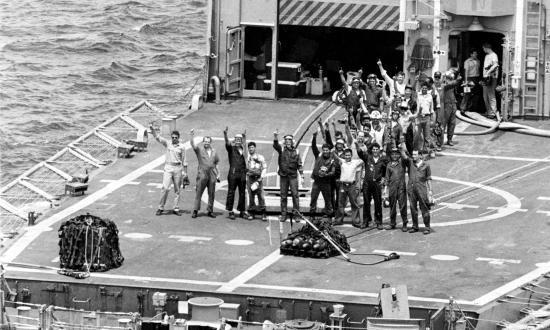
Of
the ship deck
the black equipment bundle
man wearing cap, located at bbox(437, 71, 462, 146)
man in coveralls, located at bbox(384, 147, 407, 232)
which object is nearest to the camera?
the ship deck

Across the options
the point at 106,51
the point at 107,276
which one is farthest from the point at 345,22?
the point at 106,51

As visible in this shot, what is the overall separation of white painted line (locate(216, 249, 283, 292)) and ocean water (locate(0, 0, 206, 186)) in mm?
20099

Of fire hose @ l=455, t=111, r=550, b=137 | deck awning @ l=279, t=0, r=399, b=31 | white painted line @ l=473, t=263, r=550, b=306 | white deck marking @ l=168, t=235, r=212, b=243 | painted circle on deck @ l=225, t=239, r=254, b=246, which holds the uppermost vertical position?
deck awning @ l=279, t=0, r=399, b=31

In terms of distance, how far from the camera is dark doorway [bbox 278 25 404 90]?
168 feet

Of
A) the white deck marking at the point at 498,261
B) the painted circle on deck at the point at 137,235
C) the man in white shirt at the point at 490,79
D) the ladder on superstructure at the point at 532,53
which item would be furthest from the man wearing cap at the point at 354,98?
the white deck marking at the point at 498,261

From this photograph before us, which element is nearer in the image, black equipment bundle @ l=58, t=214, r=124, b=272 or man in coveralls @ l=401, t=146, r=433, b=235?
black equipment bundle @ l=58, t=214, r=124, b=272

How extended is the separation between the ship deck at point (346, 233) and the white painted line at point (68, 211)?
4 centimetres

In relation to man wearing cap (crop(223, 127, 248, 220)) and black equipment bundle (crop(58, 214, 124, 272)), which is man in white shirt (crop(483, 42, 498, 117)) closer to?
man wearing cap (crop(223, 127, 248, 220))

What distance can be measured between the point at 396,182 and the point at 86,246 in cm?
696

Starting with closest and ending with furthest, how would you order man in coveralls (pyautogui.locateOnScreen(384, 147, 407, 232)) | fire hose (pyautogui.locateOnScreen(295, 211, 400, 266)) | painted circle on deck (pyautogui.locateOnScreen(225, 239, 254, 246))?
fire hose (pyautogui.locateOnScreen(295, 211, 400, 266)) → painted circle on deck (pyautogui.locateOnScreen(225, 239, 254, 246)) → man in coveralls (pyautogui.locateOnScreen(384, 147, 407, 232))

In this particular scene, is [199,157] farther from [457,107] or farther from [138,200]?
[457,107]

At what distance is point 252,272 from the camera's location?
1304 inches

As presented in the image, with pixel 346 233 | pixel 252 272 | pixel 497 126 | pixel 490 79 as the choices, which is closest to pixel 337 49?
pixel 490 79

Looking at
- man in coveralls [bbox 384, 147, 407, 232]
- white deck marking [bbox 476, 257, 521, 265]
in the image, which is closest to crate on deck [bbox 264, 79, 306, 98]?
man in coveralls [bbox 384, 147, 407, 232]
